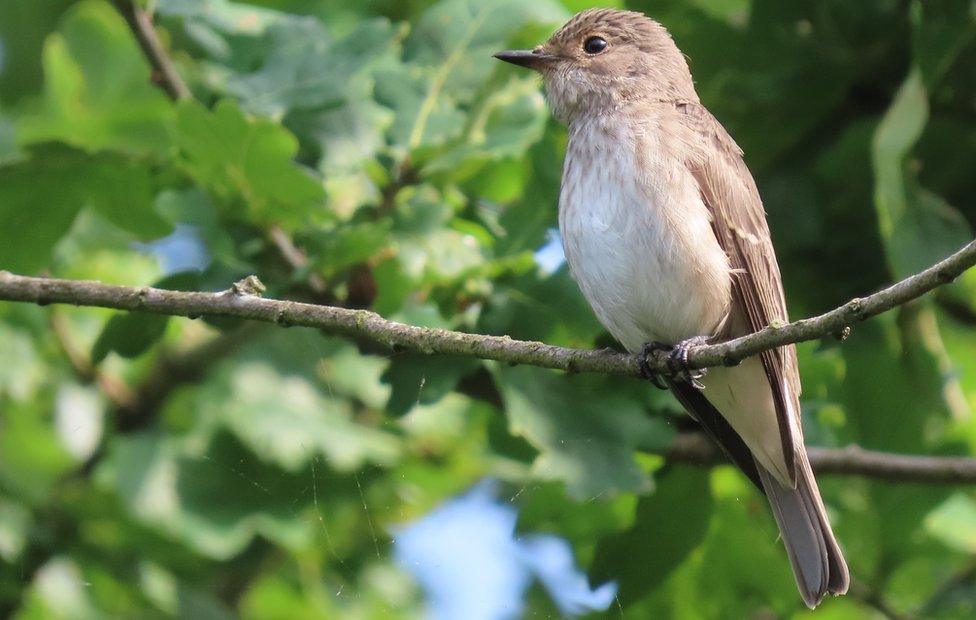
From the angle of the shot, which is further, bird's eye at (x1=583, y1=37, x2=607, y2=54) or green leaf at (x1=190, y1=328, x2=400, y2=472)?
green leaf at (x1=190, y1=328, x2=400, y2=472)

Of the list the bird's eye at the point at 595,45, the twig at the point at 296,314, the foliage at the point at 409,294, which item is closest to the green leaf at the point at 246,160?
the foliage at the point at 409,294

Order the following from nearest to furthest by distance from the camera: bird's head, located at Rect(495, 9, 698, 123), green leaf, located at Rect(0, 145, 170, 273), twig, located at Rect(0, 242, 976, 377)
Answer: twig, located at Rect(0, 242, 976, 377), green leaf, located at Rect(0, 145, 170, 273), bird's head, located at Rect(495, 9, 698, 123)

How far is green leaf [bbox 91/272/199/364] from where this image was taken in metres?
4.51

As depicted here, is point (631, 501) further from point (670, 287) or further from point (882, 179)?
point (882, 179)

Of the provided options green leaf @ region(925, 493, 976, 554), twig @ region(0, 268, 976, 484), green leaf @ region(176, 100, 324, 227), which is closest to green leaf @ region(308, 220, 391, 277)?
green leaf @ region(176, 100, 324, 227)

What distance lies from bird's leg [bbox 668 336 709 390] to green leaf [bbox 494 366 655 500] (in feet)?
1.02

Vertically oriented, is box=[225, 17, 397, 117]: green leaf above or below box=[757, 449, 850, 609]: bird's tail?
above

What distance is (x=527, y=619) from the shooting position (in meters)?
5.77

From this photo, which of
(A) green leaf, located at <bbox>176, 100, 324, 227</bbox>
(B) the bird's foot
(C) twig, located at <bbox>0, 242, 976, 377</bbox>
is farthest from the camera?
(A) green leaf, located at <bbox>176, 100, 324, 227</bbox>

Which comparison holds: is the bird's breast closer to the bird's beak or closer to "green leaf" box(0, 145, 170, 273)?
the bird's beak

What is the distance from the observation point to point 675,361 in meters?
4.08

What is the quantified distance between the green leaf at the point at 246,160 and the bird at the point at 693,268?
0.93 meters

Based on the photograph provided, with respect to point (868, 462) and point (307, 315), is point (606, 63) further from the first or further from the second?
point (307, 315)

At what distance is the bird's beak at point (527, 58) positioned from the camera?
497cm
